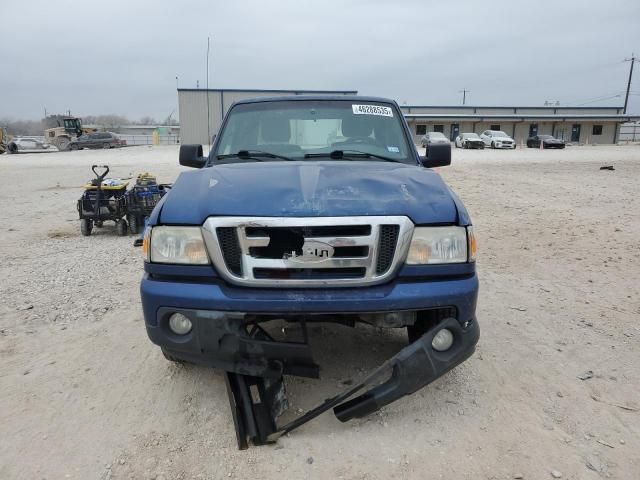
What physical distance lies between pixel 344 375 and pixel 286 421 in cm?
60

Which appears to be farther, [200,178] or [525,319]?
[525,319]

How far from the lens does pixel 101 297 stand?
477 cm

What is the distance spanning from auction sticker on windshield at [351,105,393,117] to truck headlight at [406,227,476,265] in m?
1.84

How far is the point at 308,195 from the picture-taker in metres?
2.62

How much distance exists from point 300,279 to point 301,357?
0.41 metres

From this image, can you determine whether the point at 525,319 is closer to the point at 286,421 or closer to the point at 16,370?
the point at 286,421

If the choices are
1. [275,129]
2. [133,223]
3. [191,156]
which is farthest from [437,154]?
[133,223]

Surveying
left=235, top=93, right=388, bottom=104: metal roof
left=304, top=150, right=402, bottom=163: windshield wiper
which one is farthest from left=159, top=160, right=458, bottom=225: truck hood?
left=235, top=93, right=388, bottom=104: metal roof

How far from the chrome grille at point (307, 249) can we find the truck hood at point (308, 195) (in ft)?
0.19

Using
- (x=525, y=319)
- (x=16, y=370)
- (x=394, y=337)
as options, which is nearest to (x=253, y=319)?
(x=394, y=337)

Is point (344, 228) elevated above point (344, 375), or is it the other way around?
point (344, 228)

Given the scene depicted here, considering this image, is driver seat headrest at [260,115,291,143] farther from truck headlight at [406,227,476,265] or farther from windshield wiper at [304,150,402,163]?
truck headlight at [406,227,476,265]

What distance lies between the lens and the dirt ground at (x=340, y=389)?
2.41 m

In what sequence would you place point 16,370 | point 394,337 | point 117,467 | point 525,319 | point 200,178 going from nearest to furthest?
point 117,467
point 200,178
point 16,370
point 394,337
point 525,319
